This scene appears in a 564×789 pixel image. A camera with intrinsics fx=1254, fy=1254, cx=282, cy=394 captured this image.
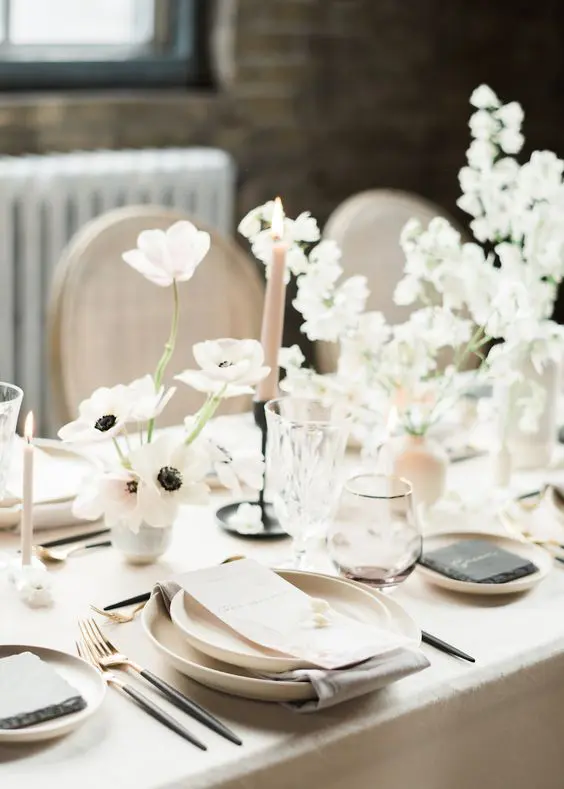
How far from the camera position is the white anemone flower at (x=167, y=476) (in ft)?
4.03

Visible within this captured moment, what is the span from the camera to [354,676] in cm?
99

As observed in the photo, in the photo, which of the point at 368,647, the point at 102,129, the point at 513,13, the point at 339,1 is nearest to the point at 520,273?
the point at 368,647

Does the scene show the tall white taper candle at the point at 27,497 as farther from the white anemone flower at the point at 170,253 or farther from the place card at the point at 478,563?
the place card at the point at 478,563

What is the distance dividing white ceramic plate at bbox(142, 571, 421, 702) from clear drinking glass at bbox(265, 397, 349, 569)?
9 cm

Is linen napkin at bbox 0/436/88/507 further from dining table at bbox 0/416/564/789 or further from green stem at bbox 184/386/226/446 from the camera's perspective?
green stem at bbox 184/386/226/446

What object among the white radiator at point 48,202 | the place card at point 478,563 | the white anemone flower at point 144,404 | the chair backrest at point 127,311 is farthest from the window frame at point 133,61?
the place card at point 478,563

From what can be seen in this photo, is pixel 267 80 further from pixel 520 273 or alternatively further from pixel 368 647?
pixel 368 647

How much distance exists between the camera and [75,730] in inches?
37.9

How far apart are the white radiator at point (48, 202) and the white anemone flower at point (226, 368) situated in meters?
1.70

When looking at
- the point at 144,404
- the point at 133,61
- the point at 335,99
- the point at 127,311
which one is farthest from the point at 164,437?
the point at 335,99

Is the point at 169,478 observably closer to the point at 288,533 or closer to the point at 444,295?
the point at 288,533

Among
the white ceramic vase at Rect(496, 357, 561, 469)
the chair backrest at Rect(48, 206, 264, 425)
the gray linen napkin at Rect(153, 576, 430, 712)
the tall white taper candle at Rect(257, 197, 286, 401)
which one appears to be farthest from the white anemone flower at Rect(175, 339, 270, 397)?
the chair backrest at Rect(48, 206, 264, 425)

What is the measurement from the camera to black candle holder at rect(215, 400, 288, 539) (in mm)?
1394

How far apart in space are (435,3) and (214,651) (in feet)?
9.35
